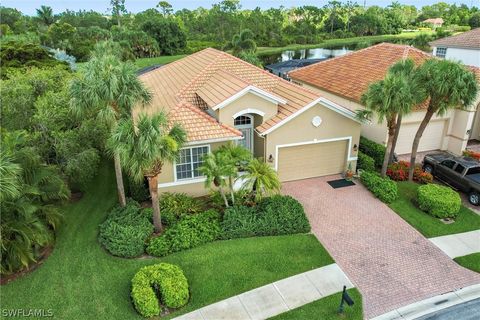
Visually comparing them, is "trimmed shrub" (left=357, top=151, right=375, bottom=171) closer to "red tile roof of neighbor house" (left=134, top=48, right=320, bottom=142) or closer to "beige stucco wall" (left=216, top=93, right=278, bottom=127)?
"red tile roof of neighbor house" (left=134, top=48, right=320, bottom=142)

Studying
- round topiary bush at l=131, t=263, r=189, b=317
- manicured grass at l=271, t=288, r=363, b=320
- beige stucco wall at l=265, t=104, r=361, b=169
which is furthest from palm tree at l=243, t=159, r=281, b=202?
manicured grass at l=271, t=288, r=363, b=320

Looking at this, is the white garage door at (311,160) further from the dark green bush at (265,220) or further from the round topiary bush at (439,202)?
the round topiary bush at (439,202)

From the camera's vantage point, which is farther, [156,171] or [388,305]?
[156,171]

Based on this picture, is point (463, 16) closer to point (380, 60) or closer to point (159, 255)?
point (380, 60)

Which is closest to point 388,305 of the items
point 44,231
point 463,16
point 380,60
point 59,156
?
point 44,231

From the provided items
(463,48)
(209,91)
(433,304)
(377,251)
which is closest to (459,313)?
(433,304)
